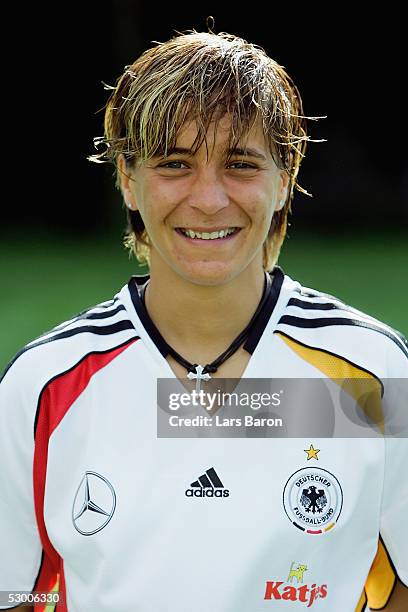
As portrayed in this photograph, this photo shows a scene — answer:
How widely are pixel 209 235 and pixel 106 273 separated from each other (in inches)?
272

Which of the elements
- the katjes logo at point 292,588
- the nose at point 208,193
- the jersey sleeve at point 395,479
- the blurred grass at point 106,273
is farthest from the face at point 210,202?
the blurred grass at point 106,273

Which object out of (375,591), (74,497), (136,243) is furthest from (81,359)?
(375,591)

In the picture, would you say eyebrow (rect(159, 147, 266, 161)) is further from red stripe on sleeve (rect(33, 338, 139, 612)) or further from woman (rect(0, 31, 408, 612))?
red stripe on sleeve (rect(33, 338, 139, 612))

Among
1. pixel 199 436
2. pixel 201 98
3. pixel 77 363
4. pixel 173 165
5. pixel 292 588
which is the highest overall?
pixel 201 98

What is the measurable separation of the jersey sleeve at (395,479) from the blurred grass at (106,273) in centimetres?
364

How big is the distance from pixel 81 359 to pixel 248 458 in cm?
38

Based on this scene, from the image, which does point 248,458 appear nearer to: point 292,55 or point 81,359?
point 81,359

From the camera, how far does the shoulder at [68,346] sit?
1873 mm

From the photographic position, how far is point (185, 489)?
1789 millimetres

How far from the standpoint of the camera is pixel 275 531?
70.1 inches

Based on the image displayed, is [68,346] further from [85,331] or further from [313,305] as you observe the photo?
[313,305]

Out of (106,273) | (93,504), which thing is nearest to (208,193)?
(93,504)

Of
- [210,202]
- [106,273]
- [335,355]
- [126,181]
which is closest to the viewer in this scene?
[210,202]

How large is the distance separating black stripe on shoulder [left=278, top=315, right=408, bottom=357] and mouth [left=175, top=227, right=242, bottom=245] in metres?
0.23
